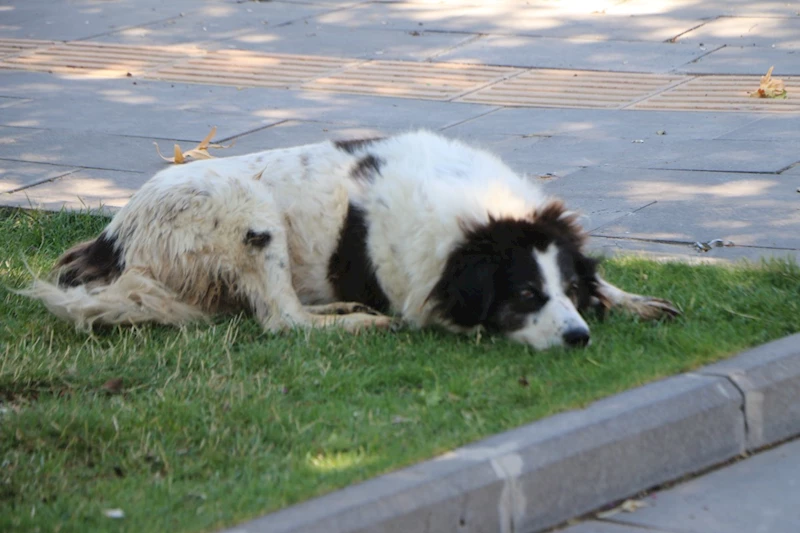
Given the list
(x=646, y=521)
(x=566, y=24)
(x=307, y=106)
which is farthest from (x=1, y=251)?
(x=566, y=24)

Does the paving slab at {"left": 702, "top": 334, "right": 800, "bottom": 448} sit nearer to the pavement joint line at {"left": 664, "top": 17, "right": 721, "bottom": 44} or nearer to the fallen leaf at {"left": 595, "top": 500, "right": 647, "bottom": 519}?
the fallen leaf at {"left": 595, "top": 500, "right": 647, "bottom": 519}

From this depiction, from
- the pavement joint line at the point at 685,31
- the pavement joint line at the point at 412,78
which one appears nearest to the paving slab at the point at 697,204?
the pavement joint line at the point at 412,78

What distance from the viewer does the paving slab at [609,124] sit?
808 centimetres

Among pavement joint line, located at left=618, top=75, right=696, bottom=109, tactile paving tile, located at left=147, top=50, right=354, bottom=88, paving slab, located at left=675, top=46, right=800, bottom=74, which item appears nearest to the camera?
pavement joint line, located at left=618, top=75, right=696, bottom=109

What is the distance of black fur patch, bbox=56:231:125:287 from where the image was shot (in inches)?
217

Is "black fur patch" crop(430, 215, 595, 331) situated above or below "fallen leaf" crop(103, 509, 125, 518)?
above

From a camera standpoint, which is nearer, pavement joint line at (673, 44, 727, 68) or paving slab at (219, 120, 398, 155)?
paving slab at (219, 120, 398, 155)

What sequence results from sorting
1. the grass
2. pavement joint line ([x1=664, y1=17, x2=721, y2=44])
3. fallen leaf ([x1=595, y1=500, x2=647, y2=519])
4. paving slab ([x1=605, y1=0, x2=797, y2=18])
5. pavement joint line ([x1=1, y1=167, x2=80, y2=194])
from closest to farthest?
the grass < fallen leaf ([x1=595, y1=500, x2=647, y2=519]) < pavement joint line ([x1=1, y1=167, x2=80, y2=194]) < pavement joint line ([x1=664, y1=17, x2=721, y2=44]) < paving slab ([x1=605, y1=0, x2=797, y2=18])

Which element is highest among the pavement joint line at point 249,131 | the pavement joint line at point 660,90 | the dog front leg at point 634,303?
the pavement joint line at point 660,90

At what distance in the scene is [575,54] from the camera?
10555 mm

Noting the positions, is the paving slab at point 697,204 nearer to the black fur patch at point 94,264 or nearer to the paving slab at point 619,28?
the black fur patch at point 94,264

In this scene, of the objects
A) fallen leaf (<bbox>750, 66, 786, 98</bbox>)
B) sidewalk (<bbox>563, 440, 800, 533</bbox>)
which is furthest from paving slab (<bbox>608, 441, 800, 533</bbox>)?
fallen leaf (<bbox>750, 66, 786, 98</bbox>)

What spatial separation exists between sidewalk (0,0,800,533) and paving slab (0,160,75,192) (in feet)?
0.07

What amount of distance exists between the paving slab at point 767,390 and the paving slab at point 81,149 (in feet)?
14.5
